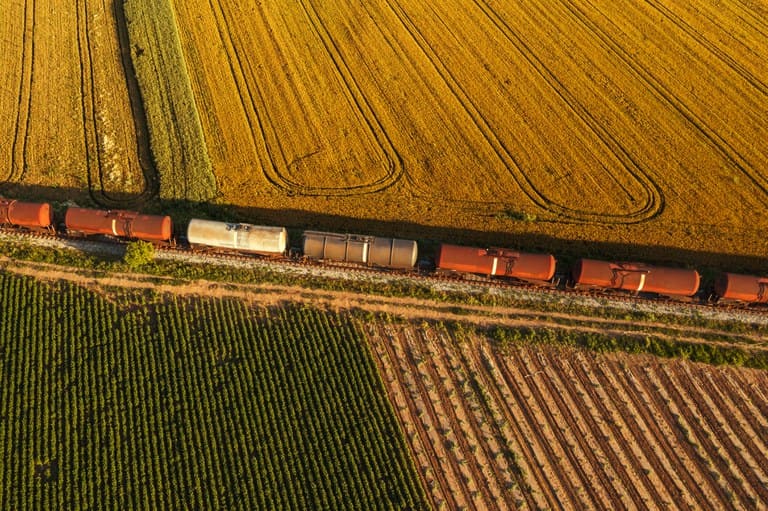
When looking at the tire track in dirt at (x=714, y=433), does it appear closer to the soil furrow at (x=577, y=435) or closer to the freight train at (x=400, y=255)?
the freight train at (x=400, y=255)

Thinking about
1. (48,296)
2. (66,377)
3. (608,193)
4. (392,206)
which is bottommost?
(66,377)

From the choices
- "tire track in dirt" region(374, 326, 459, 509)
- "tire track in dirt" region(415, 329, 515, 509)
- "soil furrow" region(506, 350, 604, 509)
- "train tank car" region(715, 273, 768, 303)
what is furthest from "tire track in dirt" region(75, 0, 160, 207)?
"train tank car" region(715, 273, 768, 303)

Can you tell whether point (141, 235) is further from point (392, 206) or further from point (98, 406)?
point (392, 206)

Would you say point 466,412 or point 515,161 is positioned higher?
point 515,161

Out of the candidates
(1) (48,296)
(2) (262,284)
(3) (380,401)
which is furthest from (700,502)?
(1) (48,296)

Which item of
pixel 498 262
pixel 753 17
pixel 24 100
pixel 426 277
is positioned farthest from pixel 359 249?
pixel 753 17

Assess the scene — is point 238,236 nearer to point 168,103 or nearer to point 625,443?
point 168,103
